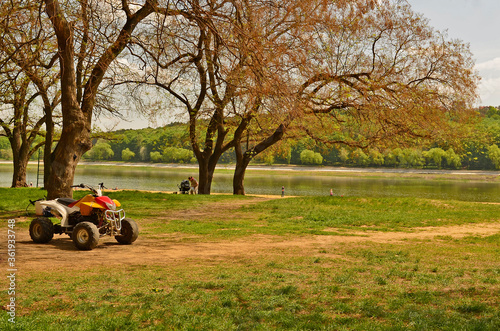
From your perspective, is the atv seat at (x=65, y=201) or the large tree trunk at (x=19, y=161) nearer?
the atv seat at (x=65, y=201)

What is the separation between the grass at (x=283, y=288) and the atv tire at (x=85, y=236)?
0.23 m

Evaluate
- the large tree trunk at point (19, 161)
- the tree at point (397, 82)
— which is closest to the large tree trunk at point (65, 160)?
the tree at point (397, 82)

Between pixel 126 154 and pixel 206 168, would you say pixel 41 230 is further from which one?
pixel 126 154

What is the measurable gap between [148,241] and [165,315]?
591 centimetres

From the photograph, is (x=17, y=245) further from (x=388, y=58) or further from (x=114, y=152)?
(x=114, y=152)

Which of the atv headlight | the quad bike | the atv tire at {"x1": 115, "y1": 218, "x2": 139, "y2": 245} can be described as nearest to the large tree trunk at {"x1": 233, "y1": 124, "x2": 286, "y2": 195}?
the atv tire at {"x1": 115, "y1": 218, "x2": 139, "y2": 245}

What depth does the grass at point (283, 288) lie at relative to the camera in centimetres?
529

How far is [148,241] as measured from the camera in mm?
11211

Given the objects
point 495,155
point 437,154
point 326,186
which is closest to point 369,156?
point 437,154

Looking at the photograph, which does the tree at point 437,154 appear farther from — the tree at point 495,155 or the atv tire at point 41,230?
the atv tire at point 41,230

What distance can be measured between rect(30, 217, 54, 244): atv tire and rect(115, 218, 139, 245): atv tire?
140cm

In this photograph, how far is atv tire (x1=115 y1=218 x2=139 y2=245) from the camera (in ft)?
34.0

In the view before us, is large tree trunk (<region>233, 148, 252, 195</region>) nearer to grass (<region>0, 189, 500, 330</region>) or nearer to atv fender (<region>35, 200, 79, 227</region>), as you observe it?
grass (<region>0, 189, 500, 330</region>)

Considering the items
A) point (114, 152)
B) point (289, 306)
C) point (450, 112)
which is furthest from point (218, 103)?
point (114, 152)
